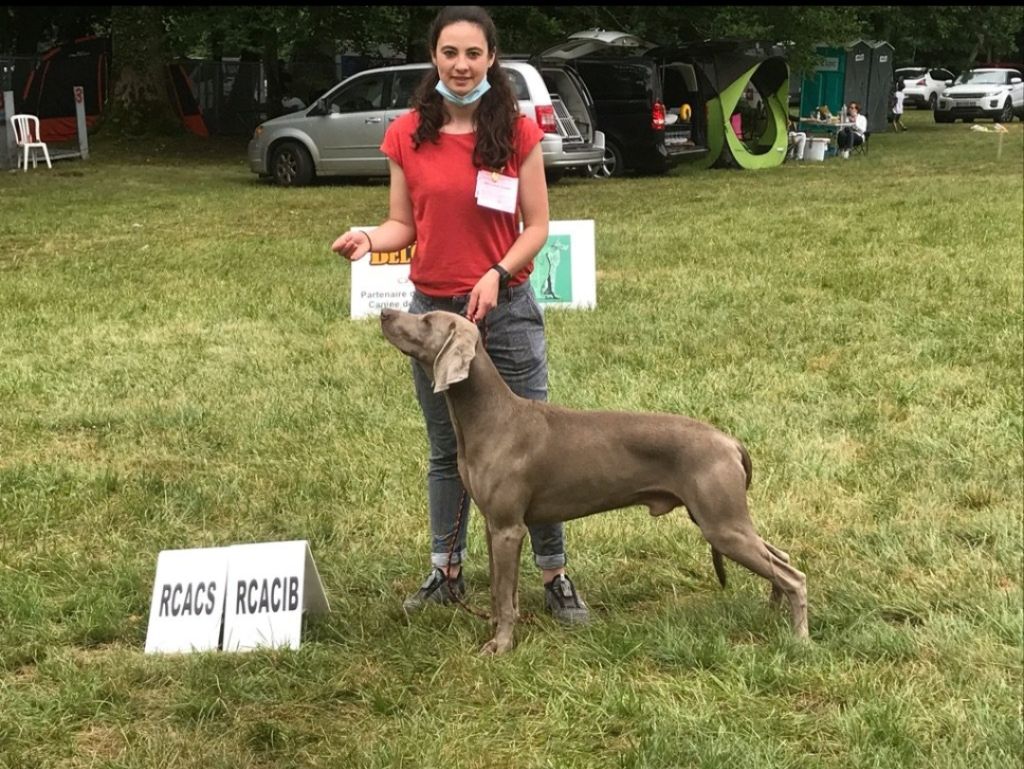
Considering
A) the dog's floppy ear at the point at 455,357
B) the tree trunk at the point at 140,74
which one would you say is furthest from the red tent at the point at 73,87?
the dog's floppy ear at the point at 455,357

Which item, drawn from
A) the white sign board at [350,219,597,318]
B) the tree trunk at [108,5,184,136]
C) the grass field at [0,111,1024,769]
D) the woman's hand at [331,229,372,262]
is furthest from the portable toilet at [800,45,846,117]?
the woman's hand at [331,229,372,262]

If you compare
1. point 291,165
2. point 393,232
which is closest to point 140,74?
point 291,165

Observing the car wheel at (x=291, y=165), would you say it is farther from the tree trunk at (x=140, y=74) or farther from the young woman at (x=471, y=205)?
the young woman at (x=471, y=205)

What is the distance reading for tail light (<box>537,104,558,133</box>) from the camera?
15.1 meters

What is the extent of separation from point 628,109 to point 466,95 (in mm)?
15532

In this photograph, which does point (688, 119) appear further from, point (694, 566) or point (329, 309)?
point (694, 566)

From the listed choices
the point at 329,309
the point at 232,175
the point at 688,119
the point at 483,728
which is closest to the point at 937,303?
the point at 329,309

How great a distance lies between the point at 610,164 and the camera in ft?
60.5

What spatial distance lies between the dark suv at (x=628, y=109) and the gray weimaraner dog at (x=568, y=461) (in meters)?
14.6

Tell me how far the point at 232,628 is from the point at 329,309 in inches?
184

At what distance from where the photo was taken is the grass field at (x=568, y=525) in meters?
2.92

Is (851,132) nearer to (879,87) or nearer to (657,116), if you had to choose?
(657,116)

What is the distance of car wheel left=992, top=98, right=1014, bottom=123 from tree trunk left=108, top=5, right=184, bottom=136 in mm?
27673

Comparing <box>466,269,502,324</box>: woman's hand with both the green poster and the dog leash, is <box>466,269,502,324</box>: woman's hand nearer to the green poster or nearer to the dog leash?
the dog leash
